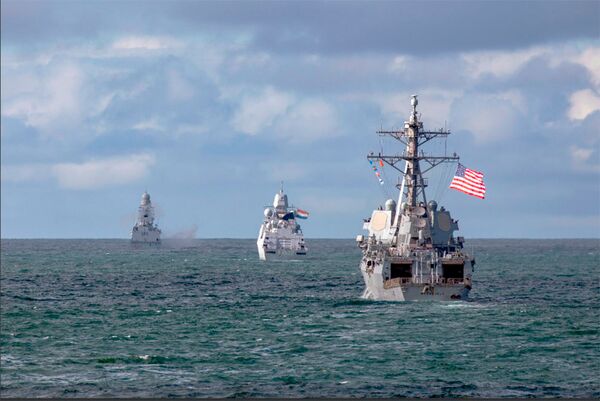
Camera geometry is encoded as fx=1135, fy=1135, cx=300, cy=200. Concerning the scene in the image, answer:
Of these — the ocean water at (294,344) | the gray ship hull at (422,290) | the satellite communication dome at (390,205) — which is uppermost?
the satellite communication dome at (390,205)

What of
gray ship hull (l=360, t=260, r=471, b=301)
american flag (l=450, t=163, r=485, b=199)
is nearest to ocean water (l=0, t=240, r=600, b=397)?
gray ship hull (l=360, t=260, r=471, b=301)

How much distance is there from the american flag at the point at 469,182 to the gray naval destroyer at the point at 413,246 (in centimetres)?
437

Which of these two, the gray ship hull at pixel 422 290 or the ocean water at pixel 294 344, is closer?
the ocean water at pixel 294 344

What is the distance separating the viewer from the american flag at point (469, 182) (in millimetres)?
83312

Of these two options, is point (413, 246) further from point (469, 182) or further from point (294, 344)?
point (294, 344)

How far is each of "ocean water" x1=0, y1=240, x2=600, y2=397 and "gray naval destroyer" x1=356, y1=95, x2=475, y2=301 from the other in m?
1.44

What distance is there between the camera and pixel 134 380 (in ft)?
165

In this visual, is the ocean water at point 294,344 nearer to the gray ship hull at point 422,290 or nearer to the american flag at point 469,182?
the gray ship hull at point 422,290

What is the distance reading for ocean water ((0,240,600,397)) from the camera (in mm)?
49062

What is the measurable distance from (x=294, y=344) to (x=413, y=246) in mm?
24977

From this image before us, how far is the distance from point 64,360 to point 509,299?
47.2m

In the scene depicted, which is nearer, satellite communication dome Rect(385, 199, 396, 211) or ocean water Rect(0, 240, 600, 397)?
ocean water Rect(0, 240, 600, 397)

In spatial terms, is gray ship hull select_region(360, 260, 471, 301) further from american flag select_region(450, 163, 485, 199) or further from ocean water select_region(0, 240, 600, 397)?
american flag select_region(450, 163, 485, 199)

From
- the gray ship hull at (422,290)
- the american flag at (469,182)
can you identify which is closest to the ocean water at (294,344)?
the gray ship hull at (422,290)
